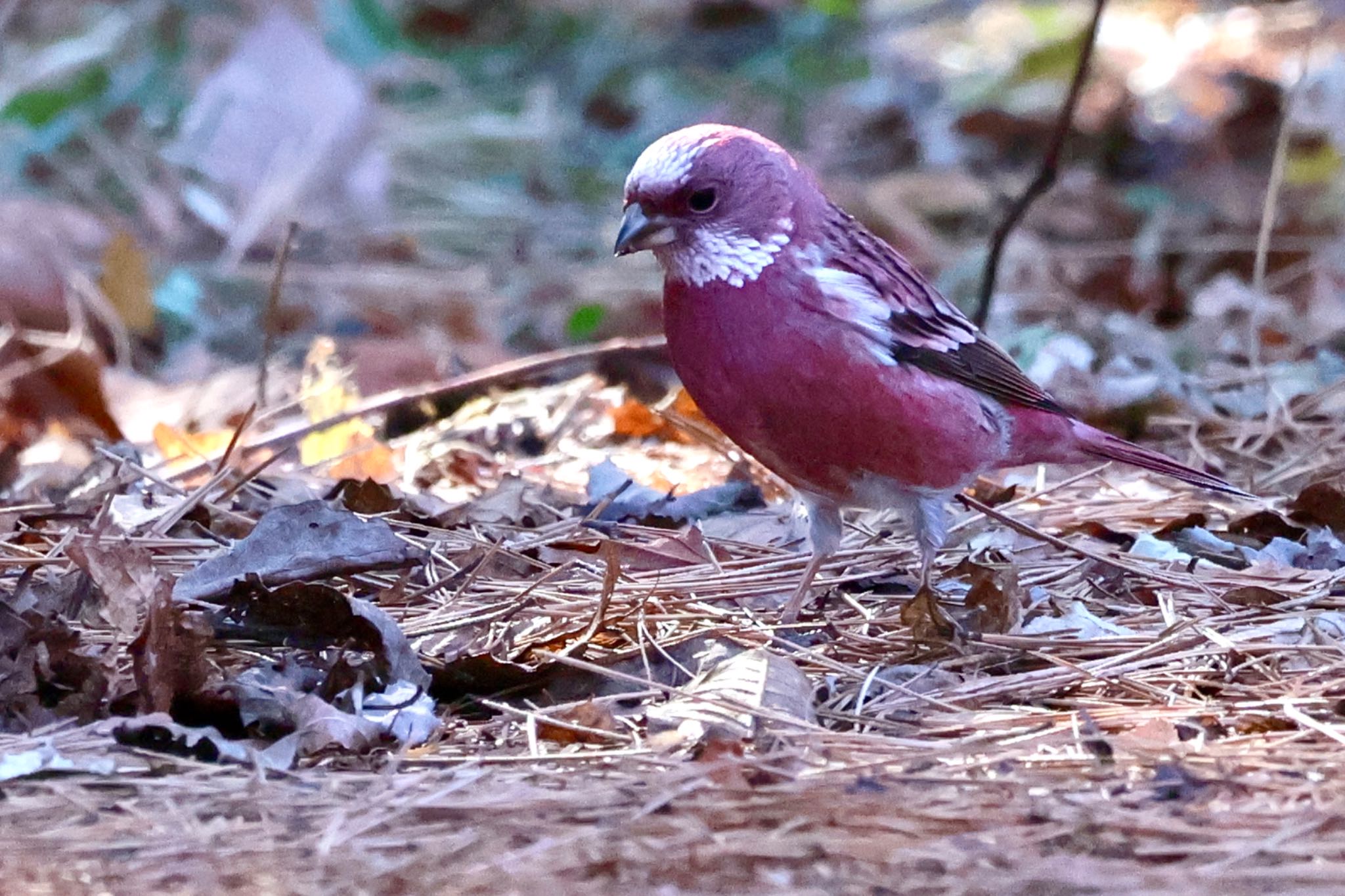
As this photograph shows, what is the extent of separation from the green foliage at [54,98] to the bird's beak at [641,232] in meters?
5.25

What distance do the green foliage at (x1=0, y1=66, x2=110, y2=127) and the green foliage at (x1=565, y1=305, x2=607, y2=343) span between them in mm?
3124

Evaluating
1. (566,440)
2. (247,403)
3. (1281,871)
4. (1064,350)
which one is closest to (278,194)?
(247,403)

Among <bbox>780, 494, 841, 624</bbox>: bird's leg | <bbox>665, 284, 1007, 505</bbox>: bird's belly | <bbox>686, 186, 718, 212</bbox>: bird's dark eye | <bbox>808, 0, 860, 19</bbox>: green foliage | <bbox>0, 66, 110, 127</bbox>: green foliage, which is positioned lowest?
<bbox>780, 494, 841, 624</bbox>: bird's leg

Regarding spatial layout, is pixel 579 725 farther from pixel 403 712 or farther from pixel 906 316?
pixel 906 316

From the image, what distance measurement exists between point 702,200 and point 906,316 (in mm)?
530

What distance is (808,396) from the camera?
3314 mm

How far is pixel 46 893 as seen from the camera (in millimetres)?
2109

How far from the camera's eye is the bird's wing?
3.43 meters

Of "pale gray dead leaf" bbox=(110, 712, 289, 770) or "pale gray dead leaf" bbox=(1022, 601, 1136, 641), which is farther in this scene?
"pale gray dead leaf" bbox=(1022, 601, 1136, 641)

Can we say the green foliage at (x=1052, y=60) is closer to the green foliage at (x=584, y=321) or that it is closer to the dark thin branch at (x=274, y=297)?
the green foliage at (x=584, y=321)

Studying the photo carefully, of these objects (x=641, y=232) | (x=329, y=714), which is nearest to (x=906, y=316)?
(x=641, y=232)

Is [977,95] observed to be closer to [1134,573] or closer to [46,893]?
[1134,573]

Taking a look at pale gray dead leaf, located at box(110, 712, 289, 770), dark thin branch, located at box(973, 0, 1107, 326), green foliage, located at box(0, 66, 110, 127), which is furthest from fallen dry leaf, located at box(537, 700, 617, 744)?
green foliage, located at box(0, 66, 110, 127)

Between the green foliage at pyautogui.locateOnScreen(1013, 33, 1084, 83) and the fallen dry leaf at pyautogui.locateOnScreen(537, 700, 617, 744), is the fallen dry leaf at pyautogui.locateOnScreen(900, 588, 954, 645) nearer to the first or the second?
the fallen dry leaf at pyautogui.locateOnScreen(537, 700, 617, 744)
